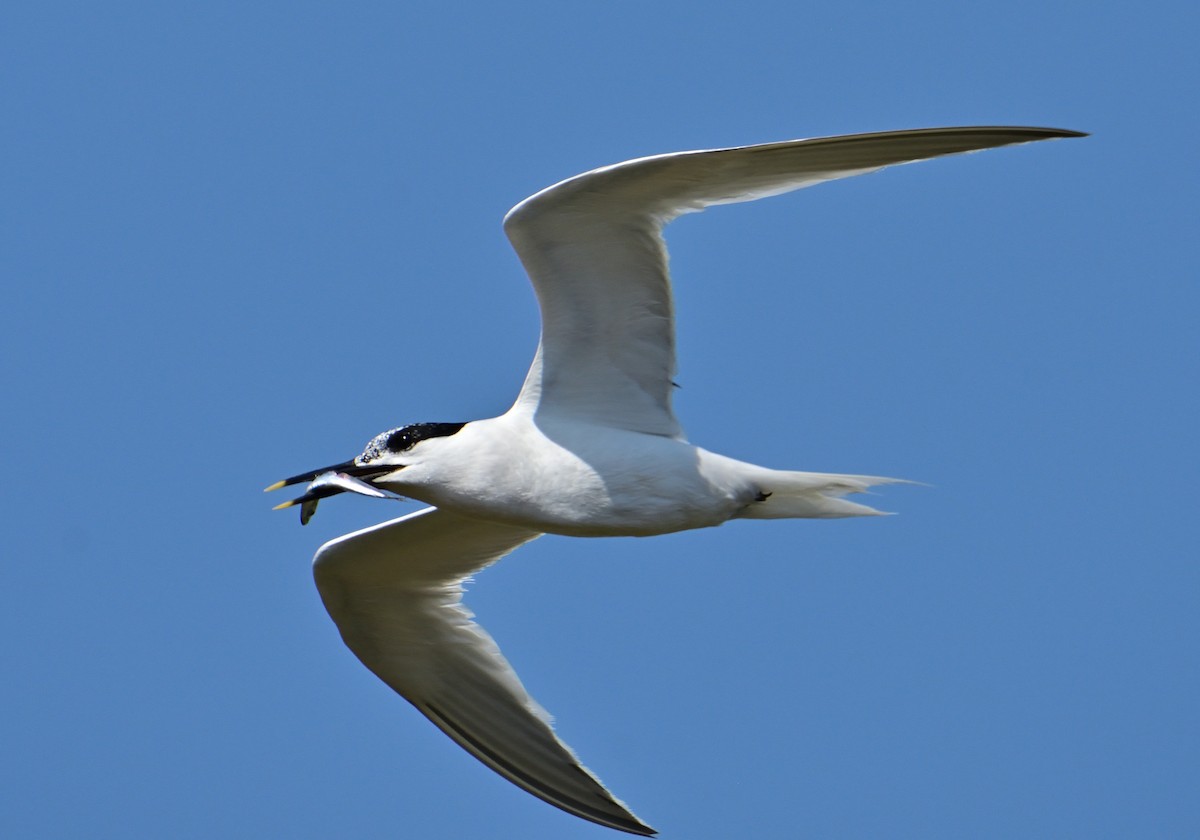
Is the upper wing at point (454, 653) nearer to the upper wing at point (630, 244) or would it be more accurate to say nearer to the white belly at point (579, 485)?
the white belly at point (579, 485)

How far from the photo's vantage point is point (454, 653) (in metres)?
9.90

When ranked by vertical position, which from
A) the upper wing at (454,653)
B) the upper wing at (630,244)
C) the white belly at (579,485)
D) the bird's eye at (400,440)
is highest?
the upper wing at (630,244)

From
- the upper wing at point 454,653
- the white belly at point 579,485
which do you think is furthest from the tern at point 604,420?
the upper wing at point 454,653

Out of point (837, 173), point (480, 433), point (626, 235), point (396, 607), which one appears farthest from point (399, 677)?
point (837, 173)

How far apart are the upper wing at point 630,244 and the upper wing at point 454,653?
1448mm

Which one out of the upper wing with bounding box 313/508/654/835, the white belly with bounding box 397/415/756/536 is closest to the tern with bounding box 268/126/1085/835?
the white belly with bounding box 397/415/756/536

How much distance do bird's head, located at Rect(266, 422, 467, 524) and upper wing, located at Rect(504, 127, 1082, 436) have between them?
0.54 m

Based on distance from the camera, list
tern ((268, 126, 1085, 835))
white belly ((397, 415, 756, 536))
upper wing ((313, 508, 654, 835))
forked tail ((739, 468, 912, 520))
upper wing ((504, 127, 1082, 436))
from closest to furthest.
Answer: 1. upper wing ((504, 127, 1082, 436))
2. tern ((268, 126, 1085, 835))
3. white belly ((397, 415, 756, 536))
4. forked tail ((739, 468, 912, 520))
5. upper wing ((313, 508, 654, 835))

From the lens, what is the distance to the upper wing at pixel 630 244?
746 cm

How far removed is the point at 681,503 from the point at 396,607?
2333mm

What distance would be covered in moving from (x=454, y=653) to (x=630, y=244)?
2986 millimetres

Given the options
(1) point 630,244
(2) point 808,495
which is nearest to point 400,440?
(1) point 630,244

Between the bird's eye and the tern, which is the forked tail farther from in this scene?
the bird's eye

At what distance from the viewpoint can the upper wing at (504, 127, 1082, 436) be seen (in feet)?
24.5
